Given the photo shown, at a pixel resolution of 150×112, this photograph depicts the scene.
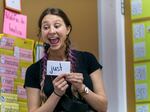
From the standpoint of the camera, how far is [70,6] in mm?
2838

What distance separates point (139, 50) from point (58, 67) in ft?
3.12

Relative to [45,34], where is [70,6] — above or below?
above

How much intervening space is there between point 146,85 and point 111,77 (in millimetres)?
243

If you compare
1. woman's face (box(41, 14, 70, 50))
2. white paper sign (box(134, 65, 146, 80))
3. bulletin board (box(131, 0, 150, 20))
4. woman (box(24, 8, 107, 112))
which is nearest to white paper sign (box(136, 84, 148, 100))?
white paper sign (box(134, 65, 146, 80))

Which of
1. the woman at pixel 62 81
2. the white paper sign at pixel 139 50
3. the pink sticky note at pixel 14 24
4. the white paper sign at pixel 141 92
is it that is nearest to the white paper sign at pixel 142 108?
the white paper sign at pixel 141 92

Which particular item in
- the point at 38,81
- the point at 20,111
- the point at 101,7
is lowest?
the point at 20,111

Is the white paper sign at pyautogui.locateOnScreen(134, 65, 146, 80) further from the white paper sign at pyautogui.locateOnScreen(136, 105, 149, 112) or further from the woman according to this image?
the woman

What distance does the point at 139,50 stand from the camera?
8.30 feet

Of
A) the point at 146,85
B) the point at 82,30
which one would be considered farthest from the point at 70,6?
the point at 146,85

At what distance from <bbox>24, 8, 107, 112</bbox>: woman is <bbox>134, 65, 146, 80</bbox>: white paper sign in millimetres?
730

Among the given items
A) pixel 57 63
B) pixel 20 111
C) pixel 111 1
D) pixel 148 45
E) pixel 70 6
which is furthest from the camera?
pixel 70 6

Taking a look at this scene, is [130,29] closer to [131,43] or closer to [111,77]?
[131,43]

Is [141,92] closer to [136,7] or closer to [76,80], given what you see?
[136,7]

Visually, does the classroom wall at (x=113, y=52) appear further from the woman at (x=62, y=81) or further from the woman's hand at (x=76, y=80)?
the woman's hand at (x=76, y=80)
